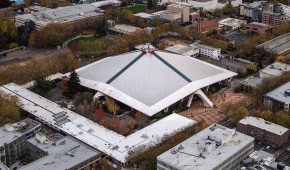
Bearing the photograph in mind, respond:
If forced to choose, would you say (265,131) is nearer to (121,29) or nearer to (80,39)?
(121,29)

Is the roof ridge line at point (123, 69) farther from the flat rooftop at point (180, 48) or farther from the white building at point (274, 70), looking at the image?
the white building at point (274, 70)

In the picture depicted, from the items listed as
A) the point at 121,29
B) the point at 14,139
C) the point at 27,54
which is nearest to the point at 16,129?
the point at 14,139

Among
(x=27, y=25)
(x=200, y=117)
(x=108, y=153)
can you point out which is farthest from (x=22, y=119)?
(x=27, y=25)

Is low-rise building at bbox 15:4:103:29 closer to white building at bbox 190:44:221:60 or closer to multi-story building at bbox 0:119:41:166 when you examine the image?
white building at bbox 190:44:221:60

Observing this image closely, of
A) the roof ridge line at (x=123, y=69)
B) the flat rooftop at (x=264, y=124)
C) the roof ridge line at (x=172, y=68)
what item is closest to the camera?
the flat rooftop at (x=264, y=124)

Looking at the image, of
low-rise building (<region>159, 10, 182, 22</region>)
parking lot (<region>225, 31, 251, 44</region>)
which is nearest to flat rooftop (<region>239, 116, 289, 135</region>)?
parking lot (<region>225, 31, 251, 44</region>)

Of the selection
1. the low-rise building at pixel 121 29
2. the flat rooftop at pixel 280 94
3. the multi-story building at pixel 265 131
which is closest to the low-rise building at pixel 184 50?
the low-rise building at pixel 121 29
